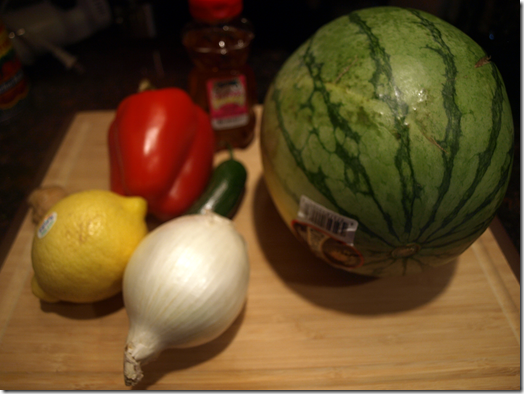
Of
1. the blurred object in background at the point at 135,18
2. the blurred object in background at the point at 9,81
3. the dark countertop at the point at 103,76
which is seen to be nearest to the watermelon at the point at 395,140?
the dark countertop at the point at 103,76

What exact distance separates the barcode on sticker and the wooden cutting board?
21 centimetres

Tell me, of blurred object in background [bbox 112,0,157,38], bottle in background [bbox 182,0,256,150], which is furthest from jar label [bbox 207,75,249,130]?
blurred object in background [bbox 112,0,157,38]

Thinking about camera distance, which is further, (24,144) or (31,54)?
(31,54)

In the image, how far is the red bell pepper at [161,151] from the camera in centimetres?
89

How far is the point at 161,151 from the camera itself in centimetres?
90

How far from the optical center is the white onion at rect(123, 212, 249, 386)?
64 cm

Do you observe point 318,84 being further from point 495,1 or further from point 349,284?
point 495,1

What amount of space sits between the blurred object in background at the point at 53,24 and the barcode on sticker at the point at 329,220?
1.44 meters

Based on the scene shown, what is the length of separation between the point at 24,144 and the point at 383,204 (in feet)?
4.34

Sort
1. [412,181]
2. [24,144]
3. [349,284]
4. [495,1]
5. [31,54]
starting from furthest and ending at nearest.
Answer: [31,54]
[24,144]
[495,1]
[349,284]
[412,181]

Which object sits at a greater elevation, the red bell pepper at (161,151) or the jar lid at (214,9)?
the jar lid at (214,9)

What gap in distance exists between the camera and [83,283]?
705mm

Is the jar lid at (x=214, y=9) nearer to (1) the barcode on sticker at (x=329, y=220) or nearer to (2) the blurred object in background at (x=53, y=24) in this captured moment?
(1) the barcode on sticker at (x=329, y=220)

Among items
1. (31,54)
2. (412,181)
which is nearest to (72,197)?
(412,181)
